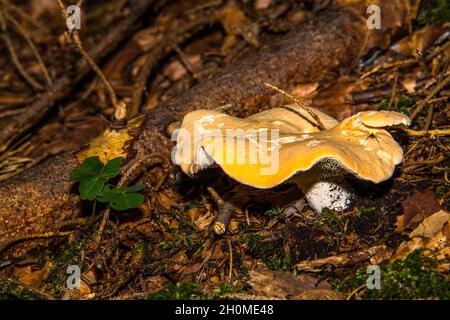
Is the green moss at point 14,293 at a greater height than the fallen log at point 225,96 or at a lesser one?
lesser

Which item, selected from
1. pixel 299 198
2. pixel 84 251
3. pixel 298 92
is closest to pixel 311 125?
pixel 299 198

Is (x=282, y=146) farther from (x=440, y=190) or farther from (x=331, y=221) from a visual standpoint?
(x=440, y=190)

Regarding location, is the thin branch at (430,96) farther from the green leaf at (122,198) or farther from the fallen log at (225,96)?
the green leaf at (122,198)

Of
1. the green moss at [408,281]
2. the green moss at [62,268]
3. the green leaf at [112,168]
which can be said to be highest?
the green leaf at [112,168]

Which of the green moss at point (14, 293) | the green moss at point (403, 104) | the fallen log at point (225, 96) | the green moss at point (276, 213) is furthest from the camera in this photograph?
the green moss at point (403, 104)

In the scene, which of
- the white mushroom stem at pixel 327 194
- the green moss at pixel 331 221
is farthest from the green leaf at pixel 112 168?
the green moss at pixel 331 221

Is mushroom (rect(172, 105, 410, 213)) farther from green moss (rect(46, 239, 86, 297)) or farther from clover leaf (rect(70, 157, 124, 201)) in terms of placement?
green moss (rect(46, 239, 86, 297))

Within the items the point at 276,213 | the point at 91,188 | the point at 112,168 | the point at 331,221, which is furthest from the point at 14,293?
the point at 331,221
